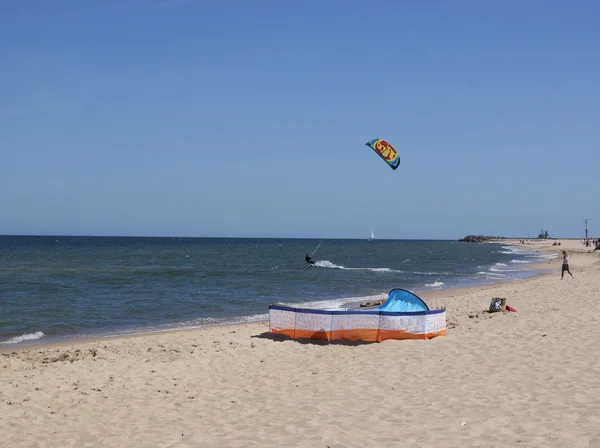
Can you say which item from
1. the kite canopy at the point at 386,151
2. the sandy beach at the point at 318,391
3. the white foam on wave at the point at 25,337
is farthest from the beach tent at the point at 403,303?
the white foam on wave at the point at 25,337

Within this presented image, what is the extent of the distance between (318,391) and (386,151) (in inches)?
551

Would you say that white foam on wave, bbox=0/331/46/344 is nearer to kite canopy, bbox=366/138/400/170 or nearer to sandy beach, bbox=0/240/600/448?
sandy beach, bbox=0/240/600/448

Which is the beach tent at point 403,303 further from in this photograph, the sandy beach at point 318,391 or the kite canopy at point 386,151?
the kite canopy at point 386,151

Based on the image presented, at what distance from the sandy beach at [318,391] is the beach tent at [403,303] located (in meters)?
0.90

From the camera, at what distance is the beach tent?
13.7 meters

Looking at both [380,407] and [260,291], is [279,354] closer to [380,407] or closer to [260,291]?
[380,407]

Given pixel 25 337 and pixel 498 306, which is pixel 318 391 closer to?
pixel 498 306

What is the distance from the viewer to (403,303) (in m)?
13.8

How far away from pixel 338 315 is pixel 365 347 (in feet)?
3.52

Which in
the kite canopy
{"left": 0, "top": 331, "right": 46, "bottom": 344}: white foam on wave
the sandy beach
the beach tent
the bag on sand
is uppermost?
the kite canopy

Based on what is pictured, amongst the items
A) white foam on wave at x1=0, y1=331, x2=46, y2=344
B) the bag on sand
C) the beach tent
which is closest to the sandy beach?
the beach tent

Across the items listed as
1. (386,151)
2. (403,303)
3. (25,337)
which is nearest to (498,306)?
(403,303)

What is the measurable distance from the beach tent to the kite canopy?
8184mm

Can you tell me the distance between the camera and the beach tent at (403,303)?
13.7 meters
